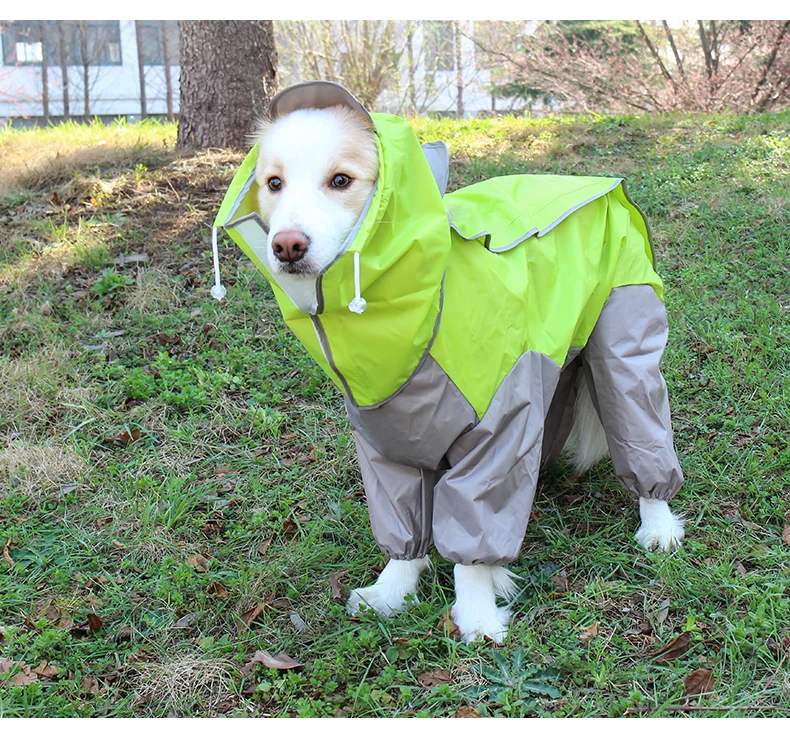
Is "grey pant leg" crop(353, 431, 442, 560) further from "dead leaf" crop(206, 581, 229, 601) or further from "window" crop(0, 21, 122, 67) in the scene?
"window" crop(0, 21, 122, 67)

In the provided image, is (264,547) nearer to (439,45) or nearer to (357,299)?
(357,299)

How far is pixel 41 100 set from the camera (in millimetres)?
16250

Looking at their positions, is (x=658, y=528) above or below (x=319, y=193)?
below

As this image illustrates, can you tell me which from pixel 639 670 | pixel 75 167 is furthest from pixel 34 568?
pixel 75 167

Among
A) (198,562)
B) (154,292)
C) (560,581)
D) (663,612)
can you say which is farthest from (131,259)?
(663,612)

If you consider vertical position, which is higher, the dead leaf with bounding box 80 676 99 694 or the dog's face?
the dog's face

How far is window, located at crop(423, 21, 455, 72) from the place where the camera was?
12.4 m

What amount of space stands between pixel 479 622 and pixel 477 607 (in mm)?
47

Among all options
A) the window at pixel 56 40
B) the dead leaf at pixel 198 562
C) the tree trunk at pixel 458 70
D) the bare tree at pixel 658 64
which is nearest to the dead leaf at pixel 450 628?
the dead leaf at pixel 198 562

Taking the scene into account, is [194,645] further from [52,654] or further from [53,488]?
[53,488]

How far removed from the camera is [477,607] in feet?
8.52

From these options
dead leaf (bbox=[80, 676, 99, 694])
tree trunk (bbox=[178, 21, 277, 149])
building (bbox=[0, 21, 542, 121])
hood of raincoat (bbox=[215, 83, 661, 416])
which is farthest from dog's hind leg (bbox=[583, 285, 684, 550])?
building (bbox=[0, 21, 542, 121])

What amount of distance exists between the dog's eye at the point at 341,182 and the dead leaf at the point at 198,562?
1.60 metres

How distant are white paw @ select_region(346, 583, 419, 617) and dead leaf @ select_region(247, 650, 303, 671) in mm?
277
